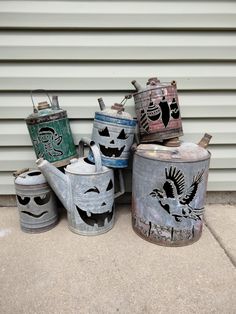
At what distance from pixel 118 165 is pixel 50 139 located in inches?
21.4

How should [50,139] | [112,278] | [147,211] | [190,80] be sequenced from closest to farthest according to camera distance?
[112,278], [147,211], [50,139], [190,80]

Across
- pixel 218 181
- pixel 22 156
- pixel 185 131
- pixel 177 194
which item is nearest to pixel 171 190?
pixel 177 194

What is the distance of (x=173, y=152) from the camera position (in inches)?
71.0

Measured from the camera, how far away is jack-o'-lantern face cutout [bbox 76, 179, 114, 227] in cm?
192

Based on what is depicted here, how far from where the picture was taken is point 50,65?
6.96 ft

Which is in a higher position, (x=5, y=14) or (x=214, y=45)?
(x=5, y=14)

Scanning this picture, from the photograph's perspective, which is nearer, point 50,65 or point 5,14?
point 5,14

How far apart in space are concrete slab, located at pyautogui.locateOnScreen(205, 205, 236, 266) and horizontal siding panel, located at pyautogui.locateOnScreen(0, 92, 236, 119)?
0.84 m

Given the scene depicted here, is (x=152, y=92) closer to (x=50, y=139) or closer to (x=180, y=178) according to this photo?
(x=180, y=178)

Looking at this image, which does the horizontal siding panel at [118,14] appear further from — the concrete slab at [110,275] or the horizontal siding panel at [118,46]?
the concrete slab at [110,275]

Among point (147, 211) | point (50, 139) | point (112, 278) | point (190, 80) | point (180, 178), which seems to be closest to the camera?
point (112, 278)

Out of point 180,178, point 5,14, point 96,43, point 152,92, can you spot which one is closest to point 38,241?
point 180,178

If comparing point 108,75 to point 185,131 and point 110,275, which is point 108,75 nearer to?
point 185,131

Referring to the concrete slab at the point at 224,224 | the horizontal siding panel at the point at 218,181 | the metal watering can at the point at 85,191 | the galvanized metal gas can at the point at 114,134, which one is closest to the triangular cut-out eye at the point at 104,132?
Answer: the galvanized metal gas can at the point at 114,134
